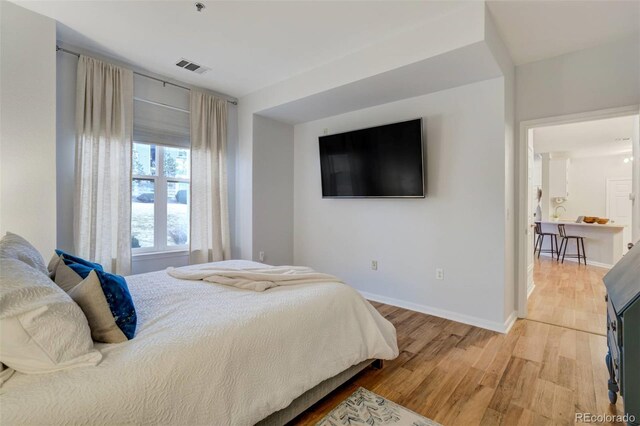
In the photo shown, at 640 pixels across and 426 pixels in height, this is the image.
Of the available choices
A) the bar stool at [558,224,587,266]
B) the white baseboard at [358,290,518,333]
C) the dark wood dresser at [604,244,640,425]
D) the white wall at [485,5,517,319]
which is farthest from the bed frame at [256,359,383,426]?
the bar stool at [558,224,587,266]

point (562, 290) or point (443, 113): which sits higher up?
point (443, 113)

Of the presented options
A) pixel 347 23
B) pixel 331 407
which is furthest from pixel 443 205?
pixel 331 407

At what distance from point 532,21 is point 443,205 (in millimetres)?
1744

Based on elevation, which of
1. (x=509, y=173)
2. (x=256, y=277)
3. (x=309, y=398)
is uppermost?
(x=509, y=173)

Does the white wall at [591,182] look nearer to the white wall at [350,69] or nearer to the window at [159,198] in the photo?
the white wall at [350,69]

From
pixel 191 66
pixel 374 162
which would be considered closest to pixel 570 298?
pixel 374 162

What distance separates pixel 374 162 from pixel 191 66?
234cm

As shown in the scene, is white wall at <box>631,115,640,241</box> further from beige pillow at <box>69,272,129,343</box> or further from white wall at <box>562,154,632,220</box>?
white wall at <box>562,154,632,220</box>

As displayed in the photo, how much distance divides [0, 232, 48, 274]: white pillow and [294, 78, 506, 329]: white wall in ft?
10.3

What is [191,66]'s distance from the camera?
11.0ft

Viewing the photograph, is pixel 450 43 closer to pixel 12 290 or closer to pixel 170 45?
pixel 170 45

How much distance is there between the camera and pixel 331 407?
182 cm

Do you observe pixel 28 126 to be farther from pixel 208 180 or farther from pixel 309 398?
pixel 309 398

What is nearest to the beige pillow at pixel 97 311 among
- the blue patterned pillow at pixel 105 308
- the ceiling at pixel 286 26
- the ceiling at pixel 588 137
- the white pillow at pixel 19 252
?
the blue patterned pillow at pixel 105 308
